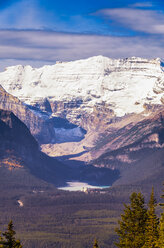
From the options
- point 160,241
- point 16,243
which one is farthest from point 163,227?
point 16,243

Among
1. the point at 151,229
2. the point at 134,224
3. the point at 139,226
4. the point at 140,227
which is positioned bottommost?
the point at 151,229

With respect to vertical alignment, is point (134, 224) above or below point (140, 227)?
above

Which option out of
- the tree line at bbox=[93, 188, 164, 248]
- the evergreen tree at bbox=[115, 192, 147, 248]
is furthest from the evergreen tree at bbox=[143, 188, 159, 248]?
the evergreen tree at bbox=[115, 192, 147, 248]

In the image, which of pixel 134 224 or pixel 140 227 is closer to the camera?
pixel 134 224

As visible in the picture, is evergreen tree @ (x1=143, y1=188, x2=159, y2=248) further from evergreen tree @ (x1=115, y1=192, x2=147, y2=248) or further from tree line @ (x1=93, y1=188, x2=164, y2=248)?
evergreen tree @ (x1=115, y1=192, x2=147, y2=248)

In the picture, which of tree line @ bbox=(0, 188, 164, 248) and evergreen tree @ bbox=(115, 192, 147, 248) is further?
evergreen tree @ bbox=(115, 192, 147, 248)

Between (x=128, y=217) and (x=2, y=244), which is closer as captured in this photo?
(x=2, y=244)

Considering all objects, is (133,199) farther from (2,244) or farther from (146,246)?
(2,244)

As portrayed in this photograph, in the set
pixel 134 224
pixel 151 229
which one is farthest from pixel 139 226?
pixel 151 229

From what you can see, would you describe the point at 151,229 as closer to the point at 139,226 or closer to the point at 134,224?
the point at 139,226
